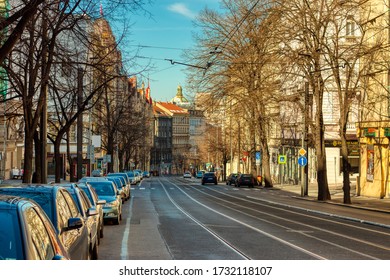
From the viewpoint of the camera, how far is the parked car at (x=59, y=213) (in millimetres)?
8734

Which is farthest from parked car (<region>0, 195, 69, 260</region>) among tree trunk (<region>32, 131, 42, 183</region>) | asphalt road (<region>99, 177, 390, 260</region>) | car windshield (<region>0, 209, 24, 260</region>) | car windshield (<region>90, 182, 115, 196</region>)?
tree trunk (<region>32, 131, 42, 183</region>)

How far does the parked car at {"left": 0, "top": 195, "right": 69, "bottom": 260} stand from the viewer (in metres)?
5.59

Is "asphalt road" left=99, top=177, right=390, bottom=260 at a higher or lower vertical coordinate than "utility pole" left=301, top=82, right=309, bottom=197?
lower

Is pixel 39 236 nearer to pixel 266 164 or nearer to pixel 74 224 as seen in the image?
pixel 74 224

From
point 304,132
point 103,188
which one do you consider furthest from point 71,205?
point 304,132

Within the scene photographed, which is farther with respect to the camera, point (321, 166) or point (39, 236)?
point (321, 166)

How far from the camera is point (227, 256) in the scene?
511 inches

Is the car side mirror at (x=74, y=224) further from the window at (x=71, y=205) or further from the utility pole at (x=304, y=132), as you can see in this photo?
the utility pole at (x=304, y=132)

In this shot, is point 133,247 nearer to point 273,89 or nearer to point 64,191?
point 64,191

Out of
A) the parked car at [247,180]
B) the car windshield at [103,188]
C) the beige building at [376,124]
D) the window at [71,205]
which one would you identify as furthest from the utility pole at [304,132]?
the window at [71,205]

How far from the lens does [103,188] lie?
949 inches

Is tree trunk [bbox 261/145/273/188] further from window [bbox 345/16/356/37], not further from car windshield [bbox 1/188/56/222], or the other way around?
car windshield [bbox 1/188/56/222]

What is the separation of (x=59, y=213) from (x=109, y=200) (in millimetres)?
13039

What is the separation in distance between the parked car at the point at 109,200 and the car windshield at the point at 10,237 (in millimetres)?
15849
